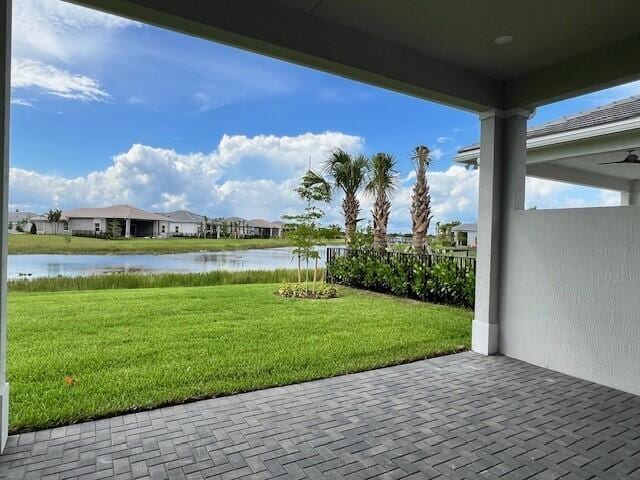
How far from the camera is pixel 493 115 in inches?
167

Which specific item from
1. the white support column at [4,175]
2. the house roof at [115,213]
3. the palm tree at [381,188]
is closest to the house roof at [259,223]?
the house roof at [115,213]

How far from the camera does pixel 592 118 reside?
5727 millimetres

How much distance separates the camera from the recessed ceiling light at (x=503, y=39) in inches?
129

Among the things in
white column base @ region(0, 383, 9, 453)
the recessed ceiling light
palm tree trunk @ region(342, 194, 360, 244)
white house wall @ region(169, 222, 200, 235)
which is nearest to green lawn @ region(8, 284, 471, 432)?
white column base @ region(0, 383, 9, 453)

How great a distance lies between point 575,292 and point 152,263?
9008 millimetres

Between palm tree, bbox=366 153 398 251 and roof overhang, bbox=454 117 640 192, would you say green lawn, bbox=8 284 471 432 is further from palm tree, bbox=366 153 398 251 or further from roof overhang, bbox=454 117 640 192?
palm tree, bbox=366 153 398 251

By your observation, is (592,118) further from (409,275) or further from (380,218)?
(380,218)

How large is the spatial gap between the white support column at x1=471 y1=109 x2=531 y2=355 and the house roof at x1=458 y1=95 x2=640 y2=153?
6.20 ft

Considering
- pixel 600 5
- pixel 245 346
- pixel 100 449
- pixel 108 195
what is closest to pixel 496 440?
pixel 100 449

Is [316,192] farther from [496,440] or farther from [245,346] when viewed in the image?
[496,440]

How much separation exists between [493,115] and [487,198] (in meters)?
0.89

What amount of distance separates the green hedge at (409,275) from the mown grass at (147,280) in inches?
40.7

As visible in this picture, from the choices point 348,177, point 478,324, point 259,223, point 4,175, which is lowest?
point 478,324

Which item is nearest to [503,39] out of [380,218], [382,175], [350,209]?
[382,175]
